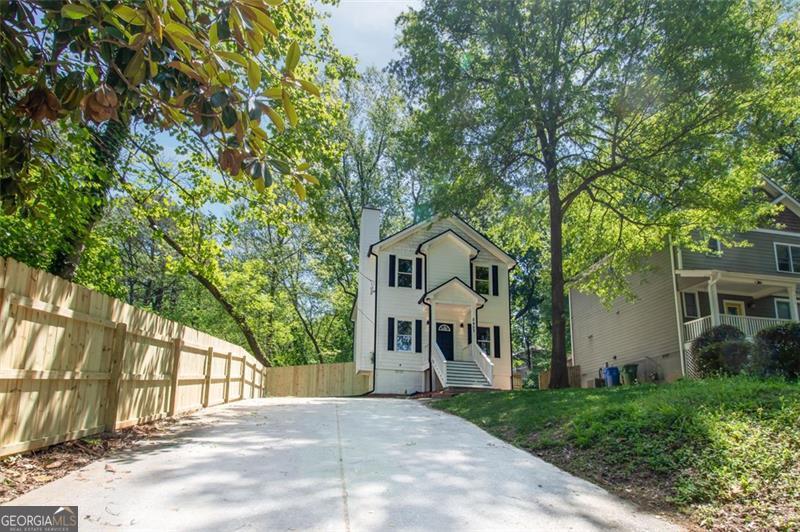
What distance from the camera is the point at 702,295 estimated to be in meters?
19.9

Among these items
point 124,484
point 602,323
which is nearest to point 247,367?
point 124,484

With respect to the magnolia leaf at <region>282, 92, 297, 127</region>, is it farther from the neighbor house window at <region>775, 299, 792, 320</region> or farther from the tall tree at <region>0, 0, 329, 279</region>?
the neighbor house window at <region>775, 299, 792, 320</region>

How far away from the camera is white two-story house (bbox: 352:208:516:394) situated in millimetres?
20406

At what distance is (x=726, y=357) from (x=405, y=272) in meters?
12.2

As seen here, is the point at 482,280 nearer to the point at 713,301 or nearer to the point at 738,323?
the point at 713,301

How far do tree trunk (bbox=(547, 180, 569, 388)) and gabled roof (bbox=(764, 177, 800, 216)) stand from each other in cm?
1020

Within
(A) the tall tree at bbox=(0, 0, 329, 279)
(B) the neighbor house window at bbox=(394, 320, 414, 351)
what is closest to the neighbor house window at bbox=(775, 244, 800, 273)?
(B) the neighbor house window at bbox=(394, 320, 414, 351)

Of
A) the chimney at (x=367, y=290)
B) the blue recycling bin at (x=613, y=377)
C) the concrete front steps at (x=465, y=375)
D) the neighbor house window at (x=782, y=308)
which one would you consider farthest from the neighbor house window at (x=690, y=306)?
the chimney at (x=367, y=290)

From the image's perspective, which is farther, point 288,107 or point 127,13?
point 288,107

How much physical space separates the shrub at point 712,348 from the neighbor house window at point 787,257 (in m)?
7.95

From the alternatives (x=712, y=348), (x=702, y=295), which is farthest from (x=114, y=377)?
(x=702, y=295)

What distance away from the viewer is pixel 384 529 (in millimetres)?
3736

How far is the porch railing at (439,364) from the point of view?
18125mm

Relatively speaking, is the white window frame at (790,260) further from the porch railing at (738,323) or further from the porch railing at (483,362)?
the porch railing at (483,362)
